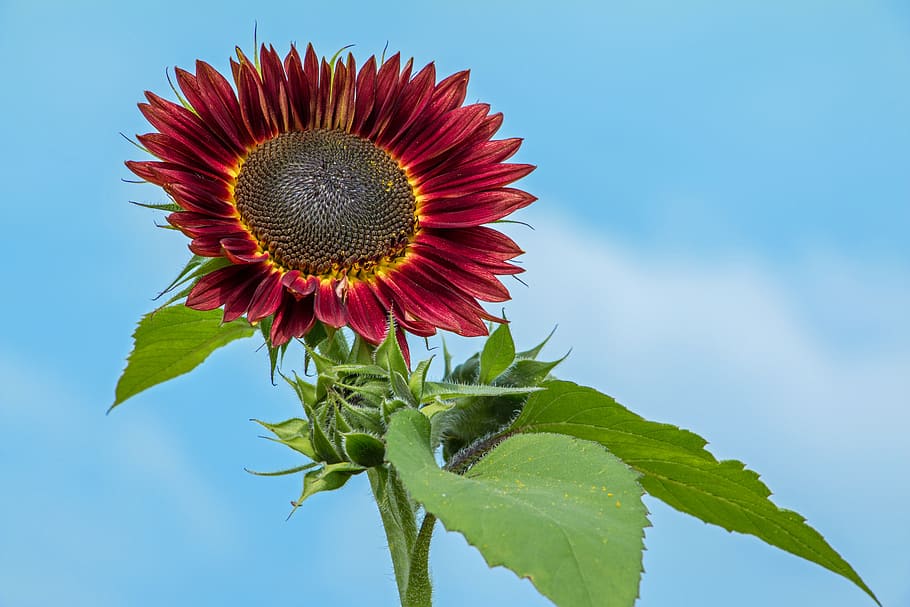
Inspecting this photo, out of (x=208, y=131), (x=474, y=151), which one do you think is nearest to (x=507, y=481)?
(x=474, y=151)

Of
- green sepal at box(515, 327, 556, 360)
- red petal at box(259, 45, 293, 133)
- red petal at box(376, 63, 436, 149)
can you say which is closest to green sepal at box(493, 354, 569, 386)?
green sepal at box(515, 327, 556, 360)

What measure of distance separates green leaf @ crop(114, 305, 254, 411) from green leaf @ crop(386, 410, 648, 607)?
1.88 ft

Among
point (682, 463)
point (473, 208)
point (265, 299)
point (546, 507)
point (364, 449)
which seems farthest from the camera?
point (473, 208)

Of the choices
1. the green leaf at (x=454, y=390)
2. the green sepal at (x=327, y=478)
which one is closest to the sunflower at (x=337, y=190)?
the green leaf at (x=454, y=390)

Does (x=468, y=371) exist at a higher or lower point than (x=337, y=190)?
lower

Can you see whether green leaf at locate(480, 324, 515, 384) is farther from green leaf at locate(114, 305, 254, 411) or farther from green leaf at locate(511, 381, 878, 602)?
green leaf at locate(114, 305, 254, 411)

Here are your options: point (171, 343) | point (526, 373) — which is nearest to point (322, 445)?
point (526, 373)

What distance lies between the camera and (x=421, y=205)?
6.79ft

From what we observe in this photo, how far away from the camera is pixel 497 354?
1.87 meters

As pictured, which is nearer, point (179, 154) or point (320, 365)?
point (320, 365)

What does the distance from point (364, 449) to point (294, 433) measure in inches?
6.7

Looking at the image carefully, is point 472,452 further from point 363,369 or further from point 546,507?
point 546,507

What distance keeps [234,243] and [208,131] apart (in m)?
0.28

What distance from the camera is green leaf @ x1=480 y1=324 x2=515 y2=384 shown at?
6.10 ft
